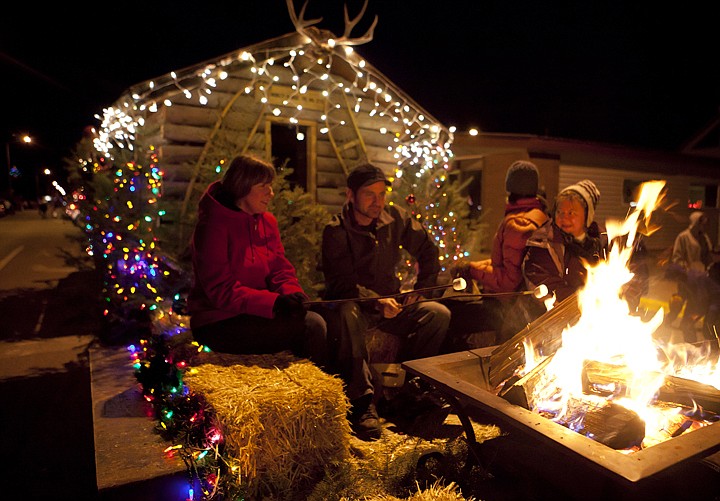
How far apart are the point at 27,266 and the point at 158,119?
30.7ft

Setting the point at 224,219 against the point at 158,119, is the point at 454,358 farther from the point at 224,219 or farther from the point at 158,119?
the point at 158,119

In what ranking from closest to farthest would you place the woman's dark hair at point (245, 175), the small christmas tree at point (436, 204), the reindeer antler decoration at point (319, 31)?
the woman's dark hair at point (245, 175) < the reindeer antler decoration at point (319, 31) < the small christmas tree at point (436, 204)

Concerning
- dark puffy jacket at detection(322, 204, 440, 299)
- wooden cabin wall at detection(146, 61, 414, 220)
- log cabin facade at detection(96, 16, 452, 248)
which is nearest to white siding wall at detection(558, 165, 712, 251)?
log cabin facade at detection(96, 16, 452, 248)

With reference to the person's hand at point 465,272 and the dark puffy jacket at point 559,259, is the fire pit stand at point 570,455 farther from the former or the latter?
the person's hand at point 465,272

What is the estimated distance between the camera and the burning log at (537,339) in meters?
2.66

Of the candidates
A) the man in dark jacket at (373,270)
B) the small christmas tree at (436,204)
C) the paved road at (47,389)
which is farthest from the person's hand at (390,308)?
the small christmas tree at (436,204)

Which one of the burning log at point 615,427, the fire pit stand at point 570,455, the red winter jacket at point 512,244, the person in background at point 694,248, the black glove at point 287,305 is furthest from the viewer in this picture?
the person in background at point 694,248

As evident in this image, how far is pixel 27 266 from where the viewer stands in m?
12.8

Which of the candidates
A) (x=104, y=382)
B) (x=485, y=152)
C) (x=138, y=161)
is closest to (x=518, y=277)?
(x=104, y=382)

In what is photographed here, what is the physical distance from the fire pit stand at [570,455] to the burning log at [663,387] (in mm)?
321

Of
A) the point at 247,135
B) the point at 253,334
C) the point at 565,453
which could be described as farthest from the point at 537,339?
the point at 247,135

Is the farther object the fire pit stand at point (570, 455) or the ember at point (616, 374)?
the ember at point (616, 374)

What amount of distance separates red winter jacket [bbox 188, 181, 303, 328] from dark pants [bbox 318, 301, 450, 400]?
446 mm

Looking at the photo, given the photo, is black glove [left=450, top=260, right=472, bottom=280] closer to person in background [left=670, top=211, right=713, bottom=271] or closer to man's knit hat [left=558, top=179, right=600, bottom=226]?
man's knit hat [left=558, top=179, right=600, bottom=226]
